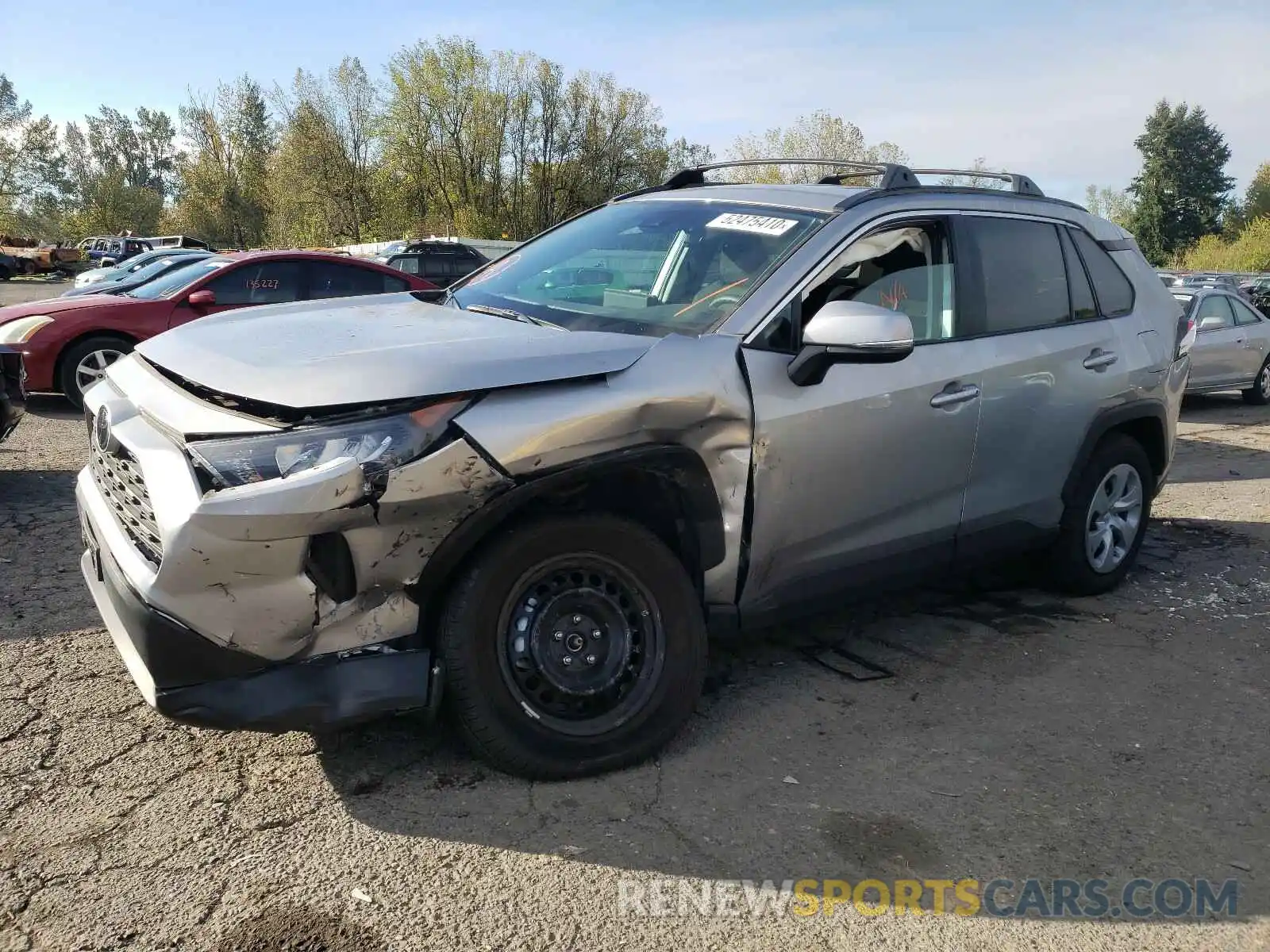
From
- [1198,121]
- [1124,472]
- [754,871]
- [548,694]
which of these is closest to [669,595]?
[548,694]

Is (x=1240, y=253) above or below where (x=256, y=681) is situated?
above

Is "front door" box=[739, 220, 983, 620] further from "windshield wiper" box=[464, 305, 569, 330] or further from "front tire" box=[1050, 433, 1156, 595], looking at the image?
"front tire" box=[1050, 433, 1156, 595]

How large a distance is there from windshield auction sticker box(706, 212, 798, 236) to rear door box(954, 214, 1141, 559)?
34.6 inches

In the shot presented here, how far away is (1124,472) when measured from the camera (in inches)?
200

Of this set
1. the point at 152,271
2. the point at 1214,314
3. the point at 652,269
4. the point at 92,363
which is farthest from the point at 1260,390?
the point at 152,271

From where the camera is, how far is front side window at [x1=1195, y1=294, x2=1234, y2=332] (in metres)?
13.0

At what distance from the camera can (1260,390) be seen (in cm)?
1381

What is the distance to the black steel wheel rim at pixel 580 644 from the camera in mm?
3020

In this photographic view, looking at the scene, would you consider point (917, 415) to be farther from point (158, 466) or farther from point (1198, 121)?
point (1198, 121)

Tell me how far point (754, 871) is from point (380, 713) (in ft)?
3.58

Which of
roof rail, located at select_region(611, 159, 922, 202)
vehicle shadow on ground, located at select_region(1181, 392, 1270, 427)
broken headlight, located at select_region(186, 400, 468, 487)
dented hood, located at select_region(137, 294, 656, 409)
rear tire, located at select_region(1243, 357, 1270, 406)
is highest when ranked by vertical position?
roof rail, located at select_region(611, 159, 922, 202)

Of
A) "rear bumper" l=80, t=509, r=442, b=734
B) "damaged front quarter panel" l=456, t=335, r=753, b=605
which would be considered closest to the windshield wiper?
"damaged front quarter panel" l=456, t=335, r=753, b=605

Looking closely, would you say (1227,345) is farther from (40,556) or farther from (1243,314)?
(40,556)

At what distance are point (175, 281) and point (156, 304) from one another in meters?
0.77
